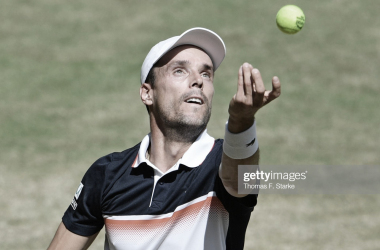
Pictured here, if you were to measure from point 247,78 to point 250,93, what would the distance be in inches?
3.3

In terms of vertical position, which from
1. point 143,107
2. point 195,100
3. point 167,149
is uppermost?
point 143,107

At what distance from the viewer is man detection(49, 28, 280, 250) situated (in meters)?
3.74

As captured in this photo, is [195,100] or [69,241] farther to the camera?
[69,241]

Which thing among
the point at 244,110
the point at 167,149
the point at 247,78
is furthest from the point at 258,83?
the point at 167,149

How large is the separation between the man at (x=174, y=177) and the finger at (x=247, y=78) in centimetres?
35

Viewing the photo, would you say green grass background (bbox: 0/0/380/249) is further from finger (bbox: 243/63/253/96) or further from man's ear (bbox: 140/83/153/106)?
A: finger (bbox: 243/63/253/96)

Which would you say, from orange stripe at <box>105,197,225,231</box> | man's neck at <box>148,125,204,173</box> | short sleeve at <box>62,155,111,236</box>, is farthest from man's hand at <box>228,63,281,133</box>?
short sleeve at <box>62,155,111,236</box>

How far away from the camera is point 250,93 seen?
2988 mm

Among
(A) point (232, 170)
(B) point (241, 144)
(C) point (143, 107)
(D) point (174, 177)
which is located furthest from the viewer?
(C) point (143, 107)

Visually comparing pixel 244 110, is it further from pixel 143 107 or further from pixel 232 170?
pixel 143 107

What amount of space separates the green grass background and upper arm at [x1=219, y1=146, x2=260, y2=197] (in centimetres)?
511

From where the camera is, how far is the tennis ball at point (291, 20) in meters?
4.75

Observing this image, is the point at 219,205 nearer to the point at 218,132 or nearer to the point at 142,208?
the point at 142,208

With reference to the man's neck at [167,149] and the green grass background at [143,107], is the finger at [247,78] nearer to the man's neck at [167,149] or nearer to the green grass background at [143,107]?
the man's neck at [167,149]
